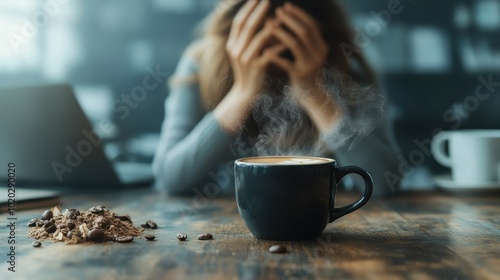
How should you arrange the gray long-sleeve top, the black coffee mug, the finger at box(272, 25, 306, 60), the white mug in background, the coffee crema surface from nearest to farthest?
1. the black coffee mug
2. the coffee crema surface
3. the white mug in background
4. the gray long-sleeve top
5. the finger at box(272, 25, 306, 60)

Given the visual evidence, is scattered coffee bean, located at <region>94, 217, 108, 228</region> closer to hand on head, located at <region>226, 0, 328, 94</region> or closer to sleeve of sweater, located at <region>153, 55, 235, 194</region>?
sleeve of sweater, located at <region>153, 55, 235, 194</region>

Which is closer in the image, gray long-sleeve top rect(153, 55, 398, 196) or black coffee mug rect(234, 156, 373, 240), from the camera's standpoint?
black coffee mug rect(234, 156, 373, 240)

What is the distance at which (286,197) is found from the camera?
783mm

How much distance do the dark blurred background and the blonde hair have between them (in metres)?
0.04

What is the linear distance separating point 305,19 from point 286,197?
1179 mm

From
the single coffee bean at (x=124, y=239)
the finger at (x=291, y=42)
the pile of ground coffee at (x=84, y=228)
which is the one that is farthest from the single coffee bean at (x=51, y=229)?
the finger at (x=291, y=42)

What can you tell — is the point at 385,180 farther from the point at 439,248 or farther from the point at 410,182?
the point at 439,248

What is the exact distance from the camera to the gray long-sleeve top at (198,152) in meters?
1.67

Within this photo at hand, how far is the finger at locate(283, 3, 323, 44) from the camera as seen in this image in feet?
6.00

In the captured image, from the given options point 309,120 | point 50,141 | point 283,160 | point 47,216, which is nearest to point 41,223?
point 47,216

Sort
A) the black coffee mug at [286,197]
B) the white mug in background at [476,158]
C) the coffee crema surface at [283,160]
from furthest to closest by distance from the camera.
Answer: the white mug in background at [476,158] < the coffee crema surface at [283,160] < the black coffee mug at [286,197]

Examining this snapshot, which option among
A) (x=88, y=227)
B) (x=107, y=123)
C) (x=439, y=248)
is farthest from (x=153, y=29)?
(x=439, y=248)

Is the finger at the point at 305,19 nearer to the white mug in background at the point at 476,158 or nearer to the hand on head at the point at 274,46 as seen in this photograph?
the hand on head at the point at 274,46

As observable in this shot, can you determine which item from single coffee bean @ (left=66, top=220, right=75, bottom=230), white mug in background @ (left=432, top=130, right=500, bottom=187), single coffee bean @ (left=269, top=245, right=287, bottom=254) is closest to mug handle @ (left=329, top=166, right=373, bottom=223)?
single coffee bean @ (left=269, top=245, right=287, bottom=254)
